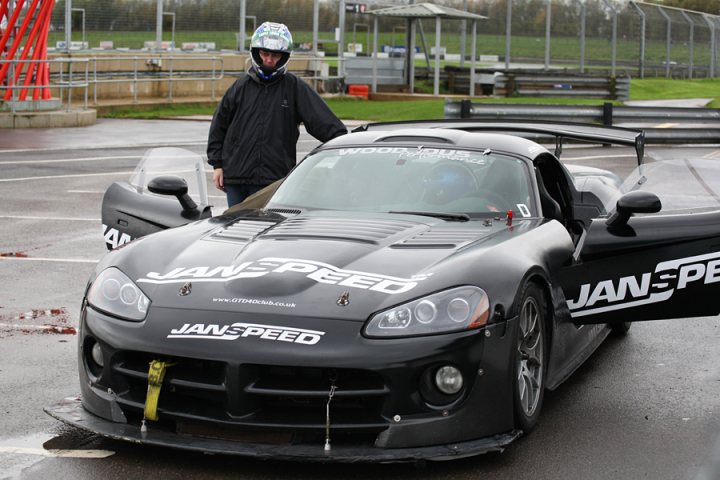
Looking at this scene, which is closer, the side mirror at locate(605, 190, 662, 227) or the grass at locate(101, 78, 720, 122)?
the side mirror at locate(605, 190, 662, 227)

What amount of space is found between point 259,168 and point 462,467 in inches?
147

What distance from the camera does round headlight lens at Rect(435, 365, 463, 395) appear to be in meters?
5.12

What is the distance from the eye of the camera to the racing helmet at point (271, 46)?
331 inches

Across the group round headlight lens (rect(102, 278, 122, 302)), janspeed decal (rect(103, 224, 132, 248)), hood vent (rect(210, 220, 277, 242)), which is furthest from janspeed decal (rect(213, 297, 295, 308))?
janspeed decal (rect(103, 224, 132, 248))

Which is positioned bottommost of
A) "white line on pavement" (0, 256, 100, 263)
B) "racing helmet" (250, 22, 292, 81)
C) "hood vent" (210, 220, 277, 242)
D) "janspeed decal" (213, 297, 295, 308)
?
"white line on pavement" (0, 256, 100, 263)

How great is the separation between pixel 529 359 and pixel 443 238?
698mm

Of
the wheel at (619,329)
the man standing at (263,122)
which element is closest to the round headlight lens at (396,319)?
the wheel at (619,329)

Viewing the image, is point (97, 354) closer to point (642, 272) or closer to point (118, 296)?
point (118, 296)

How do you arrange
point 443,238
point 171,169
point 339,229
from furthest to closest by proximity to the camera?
point 171,169 < point 339,229 < point 443,238

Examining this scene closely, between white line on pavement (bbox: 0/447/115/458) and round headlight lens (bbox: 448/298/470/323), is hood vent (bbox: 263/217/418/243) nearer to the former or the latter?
round headlight lens (bbox: 448/298/470/323)

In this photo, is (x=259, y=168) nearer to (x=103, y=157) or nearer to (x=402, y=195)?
(x=402, y=195)

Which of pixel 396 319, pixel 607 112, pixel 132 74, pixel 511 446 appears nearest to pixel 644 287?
pixel 511 446

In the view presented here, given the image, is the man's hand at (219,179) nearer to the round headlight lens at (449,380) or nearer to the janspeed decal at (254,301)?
the janspeed decal at (254,301)

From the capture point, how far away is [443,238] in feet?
19.6
